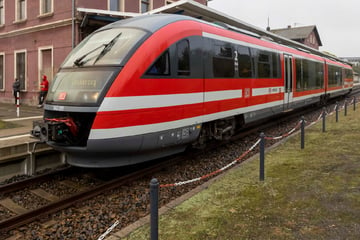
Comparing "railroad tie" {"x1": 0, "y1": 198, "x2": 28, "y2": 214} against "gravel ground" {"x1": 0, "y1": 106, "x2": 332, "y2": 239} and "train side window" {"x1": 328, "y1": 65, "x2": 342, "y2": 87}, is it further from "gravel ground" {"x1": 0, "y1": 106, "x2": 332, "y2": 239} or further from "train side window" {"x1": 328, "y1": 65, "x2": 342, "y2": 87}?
"train side window" {"x1": 328, "y1": 65, "x2": 342, "y2": 87}

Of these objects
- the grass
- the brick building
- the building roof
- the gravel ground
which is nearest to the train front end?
the gravel ground

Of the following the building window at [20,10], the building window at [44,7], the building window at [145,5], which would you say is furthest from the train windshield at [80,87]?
the building window at [20,10]

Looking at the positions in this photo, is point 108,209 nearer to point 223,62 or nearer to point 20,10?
point 223,62

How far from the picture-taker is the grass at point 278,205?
4.04 metres

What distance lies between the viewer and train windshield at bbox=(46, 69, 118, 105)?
536 centimetres

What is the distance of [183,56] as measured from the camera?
6.46 metres

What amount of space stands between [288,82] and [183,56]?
7.31 m

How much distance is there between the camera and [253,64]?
31.1 ft

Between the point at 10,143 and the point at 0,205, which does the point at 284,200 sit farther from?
the point at 10,143

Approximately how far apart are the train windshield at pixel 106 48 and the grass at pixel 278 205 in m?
2.72

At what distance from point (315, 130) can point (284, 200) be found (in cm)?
725

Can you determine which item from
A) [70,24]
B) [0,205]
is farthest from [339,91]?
[0,205]

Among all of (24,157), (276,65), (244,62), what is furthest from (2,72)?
(244,62)

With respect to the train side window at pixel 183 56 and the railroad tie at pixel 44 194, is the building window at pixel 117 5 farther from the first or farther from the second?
the railroad tie at pixel 44 194
